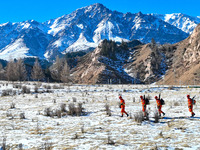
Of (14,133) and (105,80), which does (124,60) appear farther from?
(14,133)

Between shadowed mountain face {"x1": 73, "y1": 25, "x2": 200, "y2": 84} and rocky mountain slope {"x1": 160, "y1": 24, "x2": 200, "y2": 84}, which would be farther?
shadowed mountain face {"x1": 73, "y1": 25, "x2": 200, "y2": 84}

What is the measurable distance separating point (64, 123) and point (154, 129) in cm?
488

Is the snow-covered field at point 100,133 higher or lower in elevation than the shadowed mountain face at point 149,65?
lower

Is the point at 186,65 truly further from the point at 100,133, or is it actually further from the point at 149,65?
the point at 100,133

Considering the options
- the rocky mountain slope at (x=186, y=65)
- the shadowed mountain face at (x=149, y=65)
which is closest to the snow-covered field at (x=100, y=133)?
the rocky mountain slope at (x=186, y=65)

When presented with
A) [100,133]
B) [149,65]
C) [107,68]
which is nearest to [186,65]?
[149,65]

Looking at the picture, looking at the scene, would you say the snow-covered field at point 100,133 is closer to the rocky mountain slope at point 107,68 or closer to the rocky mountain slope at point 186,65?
the rocky mountain slope at point 107,68

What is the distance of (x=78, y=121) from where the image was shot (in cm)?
1106

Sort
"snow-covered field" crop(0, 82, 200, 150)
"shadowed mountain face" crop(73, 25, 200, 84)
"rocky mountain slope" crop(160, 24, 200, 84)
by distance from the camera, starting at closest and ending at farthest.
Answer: "snow-covered field" crop(0, 82, 200, 150) < "rocky mountain slope" crop(160, 24, 200, 84) < "shadowed mountain face" crop(73, 25, 200, 84)

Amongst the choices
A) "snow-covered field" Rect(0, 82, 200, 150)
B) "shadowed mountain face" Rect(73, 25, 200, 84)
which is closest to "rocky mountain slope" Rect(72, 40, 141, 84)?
"shadowed mountain face" Rect(73, 25, 200, 84)

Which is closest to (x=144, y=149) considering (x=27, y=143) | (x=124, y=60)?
(x=27, y=143)

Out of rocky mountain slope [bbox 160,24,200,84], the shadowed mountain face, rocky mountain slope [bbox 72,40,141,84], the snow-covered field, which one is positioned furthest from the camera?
rocky mountain slope [bbox 72,40,141,84]

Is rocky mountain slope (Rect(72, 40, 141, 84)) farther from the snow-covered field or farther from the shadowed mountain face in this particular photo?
the snow-covered field

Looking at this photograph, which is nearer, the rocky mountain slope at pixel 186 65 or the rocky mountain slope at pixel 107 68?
the rocky mountain slope at pixel 186 65
